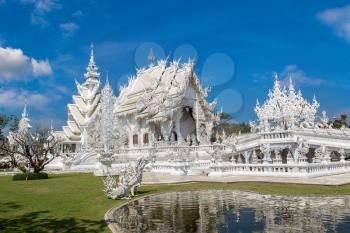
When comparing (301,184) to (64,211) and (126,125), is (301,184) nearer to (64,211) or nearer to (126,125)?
(64,211)

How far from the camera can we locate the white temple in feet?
84.5

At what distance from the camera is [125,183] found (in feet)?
40.2

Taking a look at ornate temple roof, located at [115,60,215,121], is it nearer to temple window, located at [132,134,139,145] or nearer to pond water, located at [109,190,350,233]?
temple window, located at [132,134,139,145]

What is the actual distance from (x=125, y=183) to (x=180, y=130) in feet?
84.4

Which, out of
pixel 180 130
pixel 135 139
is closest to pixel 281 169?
pixel 180 130

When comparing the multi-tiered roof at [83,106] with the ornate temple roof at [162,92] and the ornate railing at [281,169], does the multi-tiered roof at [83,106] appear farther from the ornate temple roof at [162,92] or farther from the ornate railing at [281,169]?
the ornate railing at [281,169]

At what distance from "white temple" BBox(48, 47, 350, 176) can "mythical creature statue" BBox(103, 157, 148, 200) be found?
9.05 m

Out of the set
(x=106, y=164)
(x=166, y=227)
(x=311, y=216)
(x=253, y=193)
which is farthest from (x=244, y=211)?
(x=106, y=164)

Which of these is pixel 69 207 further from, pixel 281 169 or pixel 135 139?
pixel 135 139

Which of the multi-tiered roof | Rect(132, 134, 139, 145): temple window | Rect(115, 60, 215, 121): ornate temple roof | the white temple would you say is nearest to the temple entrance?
the white temple

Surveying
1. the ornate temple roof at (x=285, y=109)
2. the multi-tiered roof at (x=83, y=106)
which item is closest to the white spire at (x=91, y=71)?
the multi-tiered roof at (x=83, y=106)

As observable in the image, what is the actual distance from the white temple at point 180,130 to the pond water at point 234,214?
35.7 feet

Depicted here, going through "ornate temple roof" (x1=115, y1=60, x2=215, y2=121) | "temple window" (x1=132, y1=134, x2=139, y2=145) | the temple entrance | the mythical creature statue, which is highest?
"ornate temple roof" (x1=115, y1=60, x2=215, y2=121)

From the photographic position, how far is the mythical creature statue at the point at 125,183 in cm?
1189
